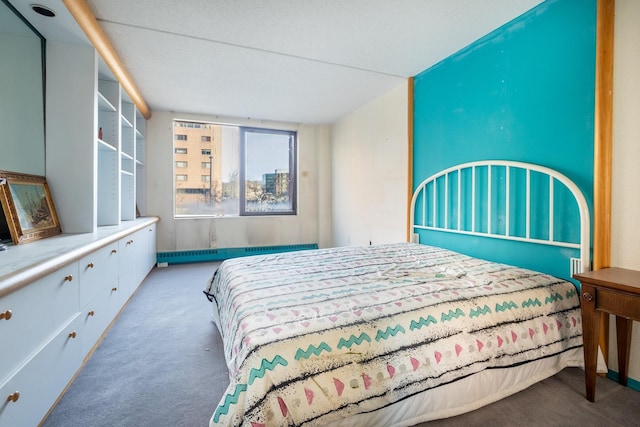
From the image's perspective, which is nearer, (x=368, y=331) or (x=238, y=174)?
(x=368, y=331)

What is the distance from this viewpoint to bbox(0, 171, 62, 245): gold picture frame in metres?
1.62

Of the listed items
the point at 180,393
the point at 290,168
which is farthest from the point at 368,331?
the point at 290,168

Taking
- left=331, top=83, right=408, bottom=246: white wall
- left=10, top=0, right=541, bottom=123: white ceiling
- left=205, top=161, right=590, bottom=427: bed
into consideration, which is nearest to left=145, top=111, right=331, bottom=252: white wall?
left=331, top=83, right=408, bottom=246: white wall

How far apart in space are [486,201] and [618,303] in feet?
3.74

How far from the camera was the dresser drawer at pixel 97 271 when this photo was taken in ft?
5.43

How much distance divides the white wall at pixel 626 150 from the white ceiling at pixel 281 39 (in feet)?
1.95

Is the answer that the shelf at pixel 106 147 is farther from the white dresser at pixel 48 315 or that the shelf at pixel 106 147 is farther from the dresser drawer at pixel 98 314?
the dresser drawer at pixel 98 314

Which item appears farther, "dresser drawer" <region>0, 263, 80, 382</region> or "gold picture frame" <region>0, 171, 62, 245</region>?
"gold picture frame" <region>0, 171, 62, 245</region>

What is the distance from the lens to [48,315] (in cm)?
127

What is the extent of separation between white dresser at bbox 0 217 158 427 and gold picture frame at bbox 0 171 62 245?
8 cm

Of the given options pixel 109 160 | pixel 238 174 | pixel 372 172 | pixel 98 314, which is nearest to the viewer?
pixel 98 314

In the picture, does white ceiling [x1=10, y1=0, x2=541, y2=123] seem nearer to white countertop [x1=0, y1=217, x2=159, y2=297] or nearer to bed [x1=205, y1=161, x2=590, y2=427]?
bed [x1=205, y1=161, x2=590, y2=427]

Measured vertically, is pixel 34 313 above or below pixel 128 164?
below

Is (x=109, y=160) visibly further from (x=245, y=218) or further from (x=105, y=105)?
(x=245, y=218)
